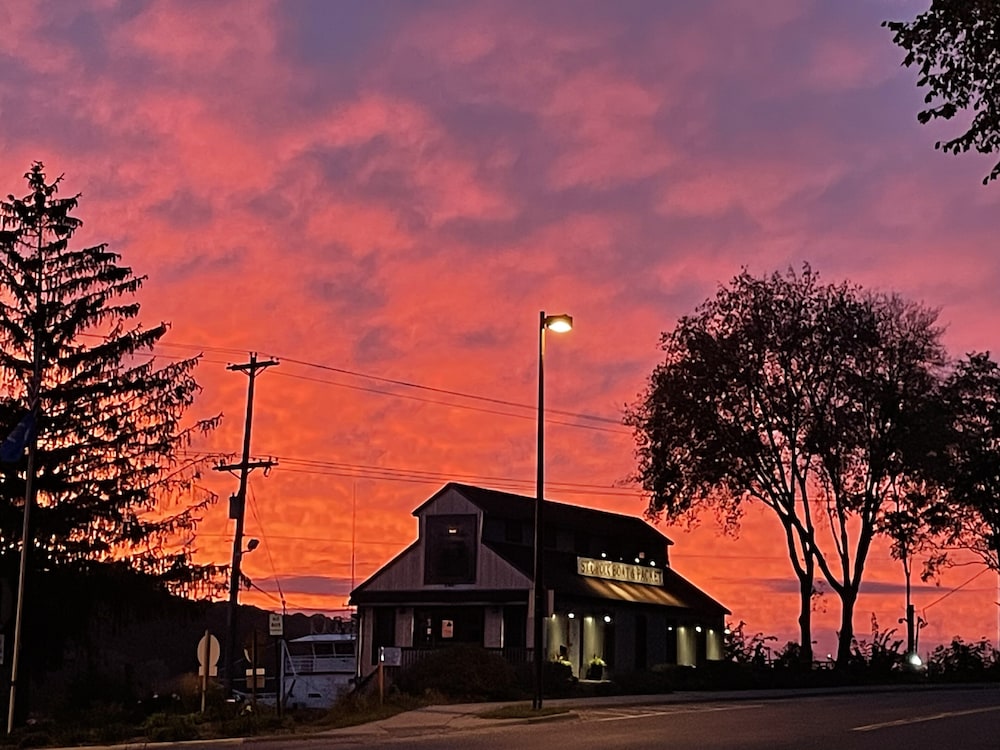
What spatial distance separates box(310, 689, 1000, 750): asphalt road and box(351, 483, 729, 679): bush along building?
17077 millimetres

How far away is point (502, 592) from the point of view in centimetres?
5059

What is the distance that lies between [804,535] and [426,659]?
22437 mm

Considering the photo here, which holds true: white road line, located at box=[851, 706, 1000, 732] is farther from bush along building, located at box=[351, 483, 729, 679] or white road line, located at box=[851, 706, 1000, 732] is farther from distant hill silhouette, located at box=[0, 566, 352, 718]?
bush along building, located at box=[351, 483, 729, 679]

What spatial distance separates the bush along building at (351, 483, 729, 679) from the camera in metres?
50.7

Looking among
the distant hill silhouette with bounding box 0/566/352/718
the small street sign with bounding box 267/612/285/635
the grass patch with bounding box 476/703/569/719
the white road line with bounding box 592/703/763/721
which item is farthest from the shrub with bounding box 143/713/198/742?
the white road line with bounding box 592/703/763/721

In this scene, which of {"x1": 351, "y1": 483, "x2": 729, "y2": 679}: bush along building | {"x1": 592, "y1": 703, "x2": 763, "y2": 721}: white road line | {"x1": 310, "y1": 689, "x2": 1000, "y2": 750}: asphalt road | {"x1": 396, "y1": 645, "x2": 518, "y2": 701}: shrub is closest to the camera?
{"x1": 310, "y1": 689, "x2": 1000, "y2": 750}: asphalt road

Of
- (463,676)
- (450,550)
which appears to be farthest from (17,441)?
(450,550)

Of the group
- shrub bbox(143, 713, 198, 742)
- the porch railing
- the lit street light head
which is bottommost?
shrub bbox(143, 713, 198, 742)

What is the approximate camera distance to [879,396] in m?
53.4

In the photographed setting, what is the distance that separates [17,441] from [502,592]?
26.2 metres

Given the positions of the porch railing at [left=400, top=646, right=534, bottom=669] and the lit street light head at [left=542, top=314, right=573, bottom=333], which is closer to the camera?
the lit street light head at [left=542, top=314, right=573, bottom=333]

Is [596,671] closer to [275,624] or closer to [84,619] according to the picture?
[84,619]

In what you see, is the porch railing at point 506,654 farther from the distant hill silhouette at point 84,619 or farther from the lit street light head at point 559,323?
the lit street light head at point 559,323

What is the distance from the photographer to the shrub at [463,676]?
117 feet
